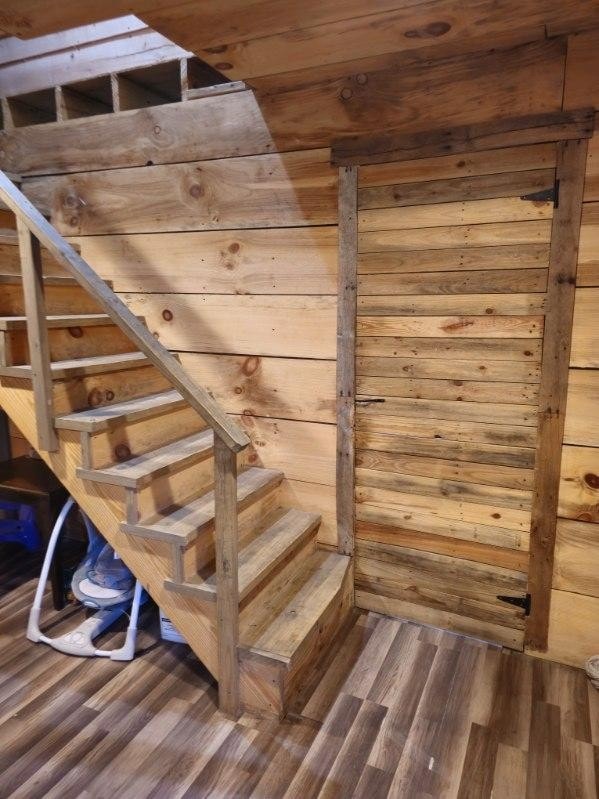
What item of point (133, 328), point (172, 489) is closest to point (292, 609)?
point (172, 489)

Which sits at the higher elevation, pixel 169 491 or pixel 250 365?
pixel 250 365

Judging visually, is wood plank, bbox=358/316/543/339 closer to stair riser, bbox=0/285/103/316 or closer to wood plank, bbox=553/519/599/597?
wood plank, bbox=553/519/599/597

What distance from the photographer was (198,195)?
7.99ft

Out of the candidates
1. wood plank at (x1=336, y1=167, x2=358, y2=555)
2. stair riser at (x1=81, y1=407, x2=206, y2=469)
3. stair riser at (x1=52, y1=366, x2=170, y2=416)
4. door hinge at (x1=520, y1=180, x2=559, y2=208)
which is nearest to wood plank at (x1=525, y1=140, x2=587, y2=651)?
door hinge at (x1=520, y1=180, x2=559, y2=208)

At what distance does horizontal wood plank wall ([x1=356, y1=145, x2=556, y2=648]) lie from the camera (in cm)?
196

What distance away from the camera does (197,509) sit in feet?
6.75

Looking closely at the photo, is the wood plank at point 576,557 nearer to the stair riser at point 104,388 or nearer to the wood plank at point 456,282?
the wood plank at point 456,282

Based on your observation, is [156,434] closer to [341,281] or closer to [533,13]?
[341,281]

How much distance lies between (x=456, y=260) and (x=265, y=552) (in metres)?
1.33

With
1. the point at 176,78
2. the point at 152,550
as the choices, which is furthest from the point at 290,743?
the point at 176,78

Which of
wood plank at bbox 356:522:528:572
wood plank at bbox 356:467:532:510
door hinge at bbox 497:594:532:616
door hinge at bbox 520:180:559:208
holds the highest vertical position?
door hinge at bbox 520:180:559:208

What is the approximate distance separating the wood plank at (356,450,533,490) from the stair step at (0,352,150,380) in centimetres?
107

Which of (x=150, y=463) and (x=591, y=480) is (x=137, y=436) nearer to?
(x=150, y=463)

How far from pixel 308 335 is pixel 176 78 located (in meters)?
1.44
